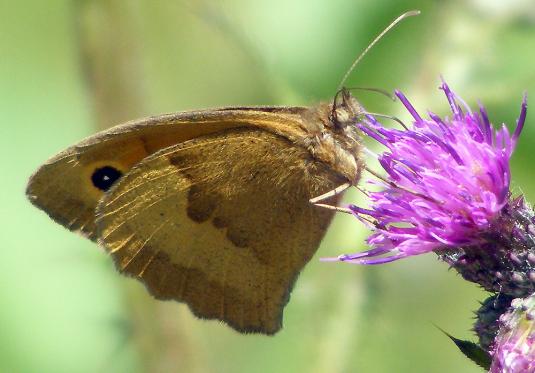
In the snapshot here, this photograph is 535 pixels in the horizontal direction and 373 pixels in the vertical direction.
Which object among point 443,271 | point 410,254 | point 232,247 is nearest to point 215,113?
point 232,247

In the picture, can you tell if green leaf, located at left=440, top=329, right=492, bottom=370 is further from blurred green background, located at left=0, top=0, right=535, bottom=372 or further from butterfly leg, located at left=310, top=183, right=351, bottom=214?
blurred green background, located at left=0, top=0, right=535, bottom=372

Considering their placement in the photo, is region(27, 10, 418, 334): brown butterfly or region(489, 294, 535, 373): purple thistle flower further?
region(27, 10, 418, 334): brown butterfly

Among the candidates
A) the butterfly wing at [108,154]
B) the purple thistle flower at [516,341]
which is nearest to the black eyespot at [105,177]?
the butterfly wing at [108,154]

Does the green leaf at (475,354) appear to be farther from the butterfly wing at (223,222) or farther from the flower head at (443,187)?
the butterfly wing at (223,222)

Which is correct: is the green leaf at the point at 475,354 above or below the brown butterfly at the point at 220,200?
below

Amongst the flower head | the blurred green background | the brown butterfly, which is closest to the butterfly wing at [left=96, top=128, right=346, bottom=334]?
the brown butterfly

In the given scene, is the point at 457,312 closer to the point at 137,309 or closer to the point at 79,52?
the point at 137,309

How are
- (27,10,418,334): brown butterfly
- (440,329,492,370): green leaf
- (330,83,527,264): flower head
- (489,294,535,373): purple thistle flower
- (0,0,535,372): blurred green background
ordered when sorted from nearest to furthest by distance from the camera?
(489,294,535,373): purple thistle flower
(440,329,492,370): green leaf
(330,83,527,264): flower head
(27,10,418,334): brown butterfly
(0,0,535,372): blurred green background

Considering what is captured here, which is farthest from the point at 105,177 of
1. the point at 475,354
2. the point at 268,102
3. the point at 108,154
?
the point at 268,102

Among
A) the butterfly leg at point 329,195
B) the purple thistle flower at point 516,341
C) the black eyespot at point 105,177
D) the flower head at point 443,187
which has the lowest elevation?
the purple thistle flower at point 516,341
